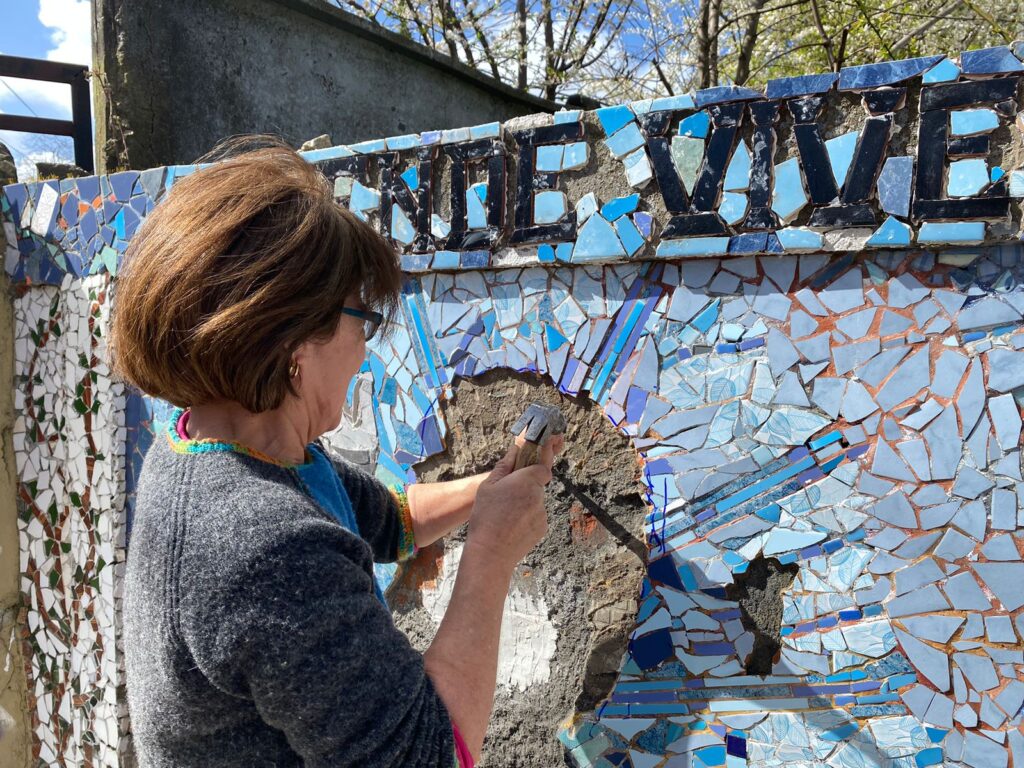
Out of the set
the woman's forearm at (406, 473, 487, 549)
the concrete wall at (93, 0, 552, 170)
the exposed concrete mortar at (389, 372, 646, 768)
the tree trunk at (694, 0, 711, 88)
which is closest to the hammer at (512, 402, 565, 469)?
the woman's forearm at (406, 473, 487, 549)

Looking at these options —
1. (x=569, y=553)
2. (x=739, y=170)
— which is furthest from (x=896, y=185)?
(x=569, y=553)

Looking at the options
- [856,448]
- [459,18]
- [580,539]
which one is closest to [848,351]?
[856,448]

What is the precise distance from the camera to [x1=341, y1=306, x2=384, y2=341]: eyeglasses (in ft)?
4.54

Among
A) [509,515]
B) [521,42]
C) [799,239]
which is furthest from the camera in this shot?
[521,42]

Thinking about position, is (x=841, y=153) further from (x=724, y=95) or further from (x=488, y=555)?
(x=488, y=555)

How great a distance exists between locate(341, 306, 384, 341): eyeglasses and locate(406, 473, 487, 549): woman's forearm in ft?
1.78

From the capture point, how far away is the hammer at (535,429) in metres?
1.66

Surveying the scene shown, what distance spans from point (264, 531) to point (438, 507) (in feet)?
2.50

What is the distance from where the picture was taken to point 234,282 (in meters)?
1.21

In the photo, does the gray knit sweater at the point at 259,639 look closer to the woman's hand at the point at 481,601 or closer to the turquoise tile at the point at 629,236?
the woman's hand at the point at 481,601

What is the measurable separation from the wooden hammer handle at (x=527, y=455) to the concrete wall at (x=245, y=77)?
2.55m

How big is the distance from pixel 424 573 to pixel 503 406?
545 mm

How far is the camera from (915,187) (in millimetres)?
1683

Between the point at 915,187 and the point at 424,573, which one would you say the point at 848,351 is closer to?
the point at 915,187
